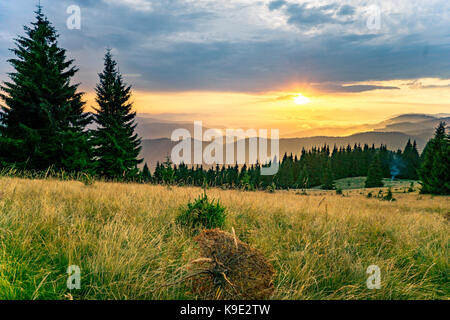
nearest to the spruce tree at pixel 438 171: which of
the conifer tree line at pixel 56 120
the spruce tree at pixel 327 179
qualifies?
the spruce tree at pixel 327 179

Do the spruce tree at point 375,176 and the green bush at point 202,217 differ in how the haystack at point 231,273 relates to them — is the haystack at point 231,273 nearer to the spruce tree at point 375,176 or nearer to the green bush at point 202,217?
the green bush at point 202,217

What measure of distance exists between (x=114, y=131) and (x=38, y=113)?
8072 millimetres

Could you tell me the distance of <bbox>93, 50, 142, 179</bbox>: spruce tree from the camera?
24297 mm

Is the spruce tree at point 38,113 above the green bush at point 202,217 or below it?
above

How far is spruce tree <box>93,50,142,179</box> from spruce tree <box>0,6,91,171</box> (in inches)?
182

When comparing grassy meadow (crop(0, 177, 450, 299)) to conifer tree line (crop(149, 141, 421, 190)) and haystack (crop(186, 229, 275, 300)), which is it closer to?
haystack (crop(186, 229, 275, 300))

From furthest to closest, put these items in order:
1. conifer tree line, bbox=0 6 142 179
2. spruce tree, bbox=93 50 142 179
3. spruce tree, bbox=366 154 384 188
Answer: spruce tree, bbox=366 154 384 188 → spruce tree, bbox=93 50 142 179 → conifer tree line, bbox=0 6 142 179

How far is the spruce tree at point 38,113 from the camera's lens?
17219 mm

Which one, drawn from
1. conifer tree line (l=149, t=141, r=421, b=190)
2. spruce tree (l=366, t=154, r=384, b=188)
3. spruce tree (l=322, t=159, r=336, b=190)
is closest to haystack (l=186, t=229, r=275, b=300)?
conifer tree line (l=149, t=141, r=421, b=190)

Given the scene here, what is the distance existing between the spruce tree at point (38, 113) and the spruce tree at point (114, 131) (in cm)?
461

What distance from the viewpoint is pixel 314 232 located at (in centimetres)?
375

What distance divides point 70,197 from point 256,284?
14.8ft
